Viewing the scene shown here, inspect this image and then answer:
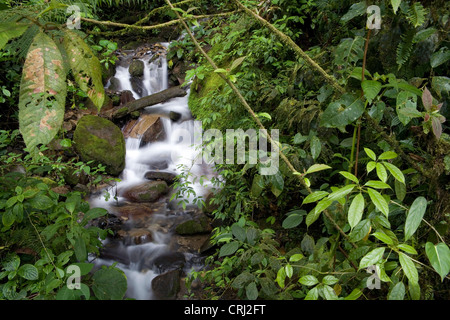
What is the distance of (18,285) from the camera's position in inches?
68.8

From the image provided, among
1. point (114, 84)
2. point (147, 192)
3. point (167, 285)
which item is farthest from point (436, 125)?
point (114, 84)

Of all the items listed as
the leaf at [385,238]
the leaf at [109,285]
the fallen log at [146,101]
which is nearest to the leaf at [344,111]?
the leaf at [385,238]

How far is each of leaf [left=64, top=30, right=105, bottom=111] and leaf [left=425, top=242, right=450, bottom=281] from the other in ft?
3.80

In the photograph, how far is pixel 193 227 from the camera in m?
3.76

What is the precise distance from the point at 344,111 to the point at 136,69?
21.5 ft

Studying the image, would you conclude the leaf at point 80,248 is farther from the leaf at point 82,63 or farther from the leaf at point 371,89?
the leaf at point 371,89

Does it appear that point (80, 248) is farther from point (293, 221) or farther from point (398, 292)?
point (398, 292)

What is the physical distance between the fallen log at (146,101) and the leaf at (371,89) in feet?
18.0

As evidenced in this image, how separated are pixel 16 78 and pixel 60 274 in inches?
195

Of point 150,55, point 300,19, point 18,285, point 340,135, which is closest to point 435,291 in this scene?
point 340,135

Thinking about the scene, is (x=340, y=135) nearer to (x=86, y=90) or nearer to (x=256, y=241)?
(x=256, y=241)

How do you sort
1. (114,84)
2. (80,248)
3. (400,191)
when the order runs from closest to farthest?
1. (400,191)
2. (80,248)
3. (114,84)

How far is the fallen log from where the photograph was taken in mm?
5867

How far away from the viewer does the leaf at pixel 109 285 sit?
1.45m
